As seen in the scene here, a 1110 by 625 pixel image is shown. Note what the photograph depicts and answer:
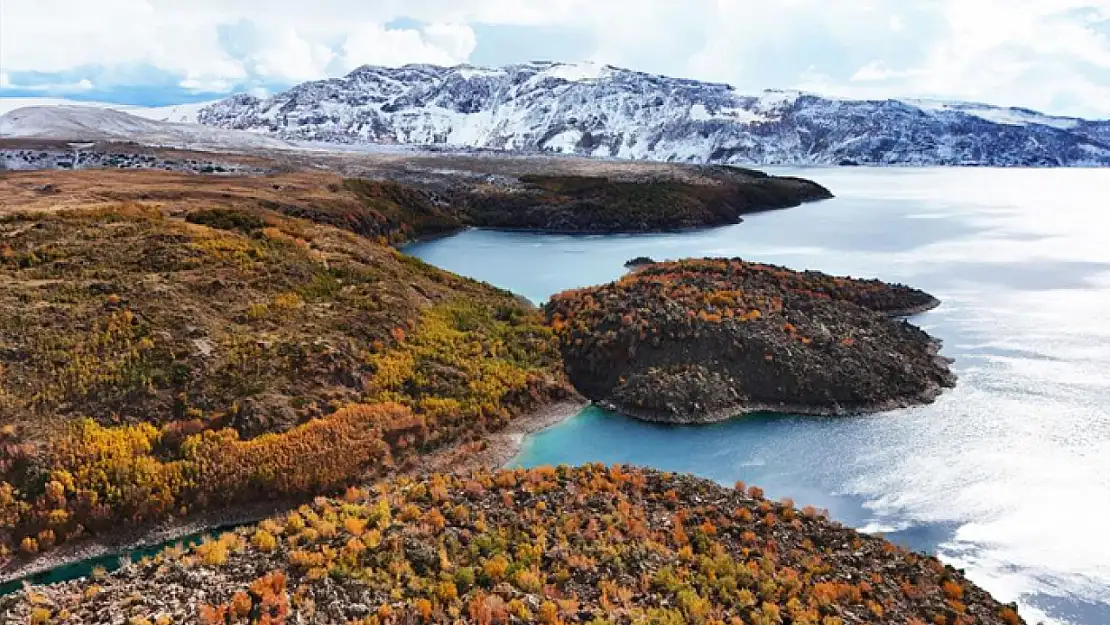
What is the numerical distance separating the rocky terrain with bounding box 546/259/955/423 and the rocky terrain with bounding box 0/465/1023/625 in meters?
12.6

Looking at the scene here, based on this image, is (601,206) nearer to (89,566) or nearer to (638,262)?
(638,262)

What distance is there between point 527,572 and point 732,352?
2495 cm

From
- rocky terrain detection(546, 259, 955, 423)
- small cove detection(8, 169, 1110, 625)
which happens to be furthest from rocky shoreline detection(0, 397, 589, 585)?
rocky terrain detection(546, 259, 955, 423)

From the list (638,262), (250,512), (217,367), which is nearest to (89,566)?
(250,512)

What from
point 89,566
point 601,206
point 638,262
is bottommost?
point 89,566

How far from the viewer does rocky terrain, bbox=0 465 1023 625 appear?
20391 millimetres

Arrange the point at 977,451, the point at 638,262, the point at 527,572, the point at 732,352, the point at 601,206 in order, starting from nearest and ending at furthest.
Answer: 1. the point at 527,572
2. the point at 977,451
3. the point at 732,352
4. the point at 638,262
5. the point at 601,206

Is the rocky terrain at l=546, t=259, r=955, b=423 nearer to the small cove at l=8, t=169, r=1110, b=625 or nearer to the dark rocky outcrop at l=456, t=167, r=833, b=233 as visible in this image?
the small cove at l=8, t=169, r=1110, b=625

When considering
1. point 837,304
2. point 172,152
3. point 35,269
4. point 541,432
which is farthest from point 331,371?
point 172,152

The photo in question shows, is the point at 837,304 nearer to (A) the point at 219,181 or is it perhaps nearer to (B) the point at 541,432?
(B) the point at 541,432

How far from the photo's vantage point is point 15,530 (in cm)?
2598

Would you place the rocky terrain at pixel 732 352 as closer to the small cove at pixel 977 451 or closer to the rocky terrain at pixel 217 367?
the small cove at pixel 977 451

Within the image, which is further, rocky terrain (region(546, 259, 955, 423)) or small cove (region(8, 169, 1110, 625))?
rocky terrain (region(546, 259, 955, 423))

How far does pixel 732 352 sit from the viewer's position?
1722 inches
